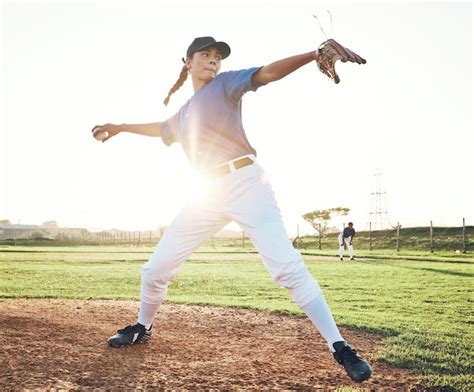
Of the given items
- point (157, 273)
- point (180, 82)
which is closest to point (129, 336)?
point (157, 273)

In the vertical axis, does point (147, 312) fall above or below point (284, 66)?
below

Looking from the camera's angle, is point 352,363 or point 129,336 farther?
point 129,336

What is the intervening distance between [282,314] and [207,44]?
402 centimetres

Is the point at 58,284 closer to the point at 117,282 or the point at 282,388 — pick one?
the point at 117,282

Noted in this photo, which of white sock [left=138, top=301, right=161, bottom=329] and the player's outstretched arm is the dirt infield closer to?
white sock [left=138, top=301, right=161, bottom=329]

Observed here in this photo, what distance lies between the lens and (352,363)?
10.8 ft

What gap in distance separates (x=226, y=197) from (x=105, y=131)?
5.36ft

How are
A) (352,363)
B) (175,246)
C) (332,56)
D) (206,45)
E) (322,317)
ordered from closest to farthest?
(332,56) → (352,363) → (322,317) → (206,45) → (175,246)

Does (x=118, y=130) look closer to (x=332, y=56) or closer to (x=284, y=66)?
(x=284, y=66)

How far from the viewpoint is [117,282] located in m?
11.7

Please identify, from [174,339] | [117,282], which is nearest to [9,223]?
[117,282]

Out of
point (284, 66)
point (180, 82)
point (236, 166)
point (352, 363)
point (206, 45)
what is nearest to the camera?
point (284, 66)

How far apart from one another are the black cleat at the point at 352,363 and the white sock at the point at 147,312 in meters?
1.77

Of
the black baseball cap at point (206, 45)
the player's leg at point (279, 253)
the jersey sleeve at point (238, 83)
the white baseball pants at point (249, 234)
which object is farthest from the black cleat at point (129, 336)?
the black baseball cap at point (206, 45)
